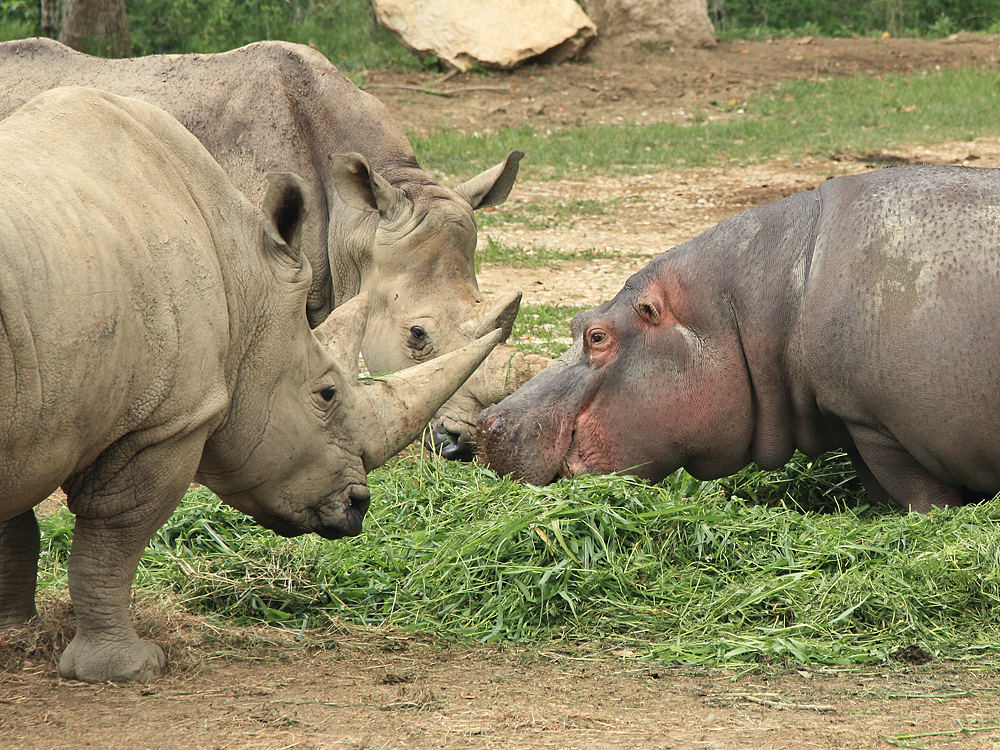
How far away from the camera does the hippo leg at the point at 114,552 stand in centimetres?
324

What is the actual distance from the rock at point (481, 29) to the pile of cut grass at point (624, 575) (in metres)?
11.8

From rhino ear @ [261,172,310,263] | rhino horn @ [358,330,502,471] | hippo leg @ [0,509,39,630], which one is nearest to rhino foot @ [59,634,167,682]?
hippo leg @ [0,509,39,630]

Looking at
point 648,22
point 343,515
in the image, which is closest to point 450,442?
point 343,515

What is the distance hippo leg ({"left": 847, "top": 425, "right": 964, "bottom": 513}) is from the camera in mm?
4586

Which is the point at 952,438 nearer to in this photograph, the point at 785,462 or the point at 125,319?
the point at 785,462

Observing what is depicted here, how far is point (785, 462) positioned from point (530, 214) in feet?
19.8

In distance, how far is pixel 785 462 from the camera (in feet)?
16.2

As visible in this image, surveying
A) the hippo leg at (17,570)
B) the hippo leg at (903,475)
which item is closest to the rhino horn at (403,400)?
the hippo leg at (17,570)

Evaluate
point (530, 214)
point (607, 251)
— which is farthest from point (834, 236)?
point (530, 214)

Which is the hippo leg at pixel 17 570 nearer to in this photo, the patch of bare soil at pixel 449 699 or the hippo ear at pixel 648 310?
the patch of bare soil at pixel 449 699

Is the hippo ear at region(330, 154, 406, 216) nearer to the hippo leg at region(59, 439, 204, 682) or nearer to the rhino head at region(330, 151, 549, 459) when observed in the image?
the rhino head at region(330, 151, 549, 459)

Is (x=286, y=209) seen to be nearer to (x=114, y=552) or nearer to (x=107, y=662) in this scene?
(x=114, y=552)

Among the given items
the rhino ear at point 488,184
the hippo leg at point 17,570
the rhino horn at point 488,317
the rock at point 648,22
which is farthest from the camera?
the rock at point 648,22

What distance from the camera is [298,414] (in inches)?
141
